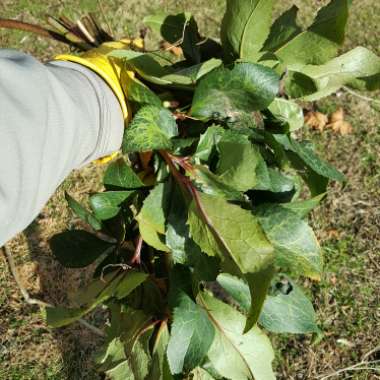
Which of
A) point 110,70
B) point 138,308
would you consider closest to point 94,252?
point 138,308

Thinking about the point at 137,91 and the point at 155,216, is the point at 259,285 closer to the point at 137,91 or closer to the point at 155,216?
the point at 155,216

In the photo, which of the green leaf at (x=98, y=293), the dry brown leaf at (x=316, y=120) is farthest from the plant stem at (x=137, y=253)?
the dry brown leaf at (x=316, y=120)

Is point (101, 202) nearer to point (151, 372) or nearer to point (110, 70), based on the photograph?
point (110, 70)

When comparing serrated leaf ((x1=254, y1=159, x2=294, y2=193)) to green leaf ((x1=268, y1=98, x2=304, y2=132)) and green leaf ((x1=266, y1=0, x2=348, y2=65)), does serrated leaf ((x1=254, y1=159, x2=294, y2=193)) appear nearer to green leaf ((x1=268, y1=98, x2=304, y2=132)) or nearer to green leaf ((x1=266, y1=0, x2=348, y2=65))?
green leaf ((x1=268, y1=98, x2=304, y2=132))

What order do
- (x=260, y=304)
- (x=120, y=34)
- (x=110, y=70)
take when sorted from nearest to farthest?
1. (x=260, y=304)
2. (x=110, y=70)
3. (x=120, y=34)

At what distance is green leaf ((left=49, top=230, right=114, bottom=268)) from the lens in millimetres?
1346

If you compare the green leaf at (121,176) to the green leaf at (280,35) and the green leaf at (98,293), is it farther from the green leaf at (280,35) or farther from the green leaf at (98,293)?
the green leaf at (280,35)

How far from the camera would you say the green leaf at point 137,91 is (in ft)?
3.72

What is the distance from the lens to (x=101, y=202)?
46.0 inches

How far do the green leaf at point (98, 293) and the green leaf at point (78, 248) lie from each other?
112 millimetres

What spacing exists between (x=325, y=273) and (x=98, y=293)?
1098mm

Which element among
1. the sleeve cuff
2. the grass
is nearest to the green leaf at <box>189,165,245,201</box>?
the sleeve cuff

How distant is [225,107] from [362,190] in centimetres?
114

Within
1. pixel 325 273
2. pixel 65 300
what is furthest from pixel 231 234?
pixel 65 300
